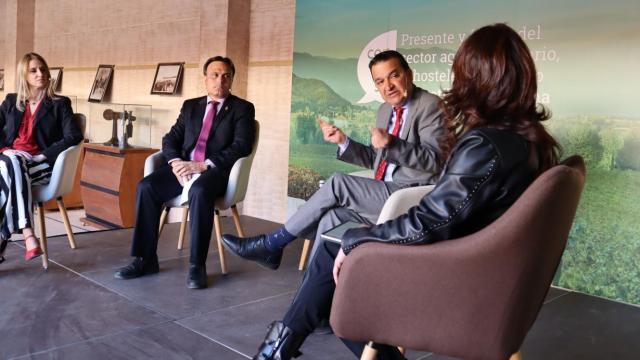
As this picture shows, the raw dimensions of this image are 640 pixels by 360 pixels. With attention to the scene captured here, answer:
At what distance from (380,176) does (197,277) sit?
4.18ft

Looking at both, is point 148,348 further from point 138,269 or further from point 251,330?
point 138,269

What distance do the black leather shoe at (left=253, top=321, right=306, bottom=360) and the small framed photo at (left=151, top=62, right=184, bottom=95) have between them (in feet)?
16.8

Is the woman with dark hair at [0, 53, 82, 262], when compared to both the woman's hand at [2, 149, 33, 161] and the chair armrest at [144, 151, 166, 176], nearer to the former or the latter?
the woman's hand at [2, 149, 33, 161]

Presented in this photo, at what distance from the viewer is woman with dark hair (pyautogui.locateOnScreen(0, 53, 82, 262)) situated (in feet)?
12.9

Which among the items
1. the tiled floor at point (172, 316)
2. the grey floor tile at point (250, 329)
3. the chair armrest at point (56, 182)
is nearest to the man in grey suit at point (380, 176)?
the grey floor tile at point (250, 329)

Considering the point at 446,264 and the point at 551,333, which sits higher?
the point at 446,264

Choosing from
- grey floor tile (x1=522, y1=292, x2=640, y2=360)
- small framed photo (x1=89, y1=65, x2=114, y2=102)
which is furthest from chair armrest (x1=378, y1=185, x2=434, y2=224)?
small framed photo (x1=89, y1=65, x2=114, y2=102)

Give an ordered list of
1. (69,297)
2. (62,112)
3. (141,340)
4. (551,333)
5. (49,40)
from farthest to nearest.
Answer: (49,40) → (62,112) → (69,297) → (551,333) → (141,340)

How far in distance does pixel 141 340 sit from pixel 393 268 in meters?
1.56

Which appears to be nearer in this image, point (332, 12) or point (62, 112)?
point (62, 112)

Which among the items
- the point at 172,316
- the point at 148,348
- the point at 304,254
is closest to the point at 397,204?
the point at 148,348

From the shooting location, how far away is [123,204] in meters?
6.22

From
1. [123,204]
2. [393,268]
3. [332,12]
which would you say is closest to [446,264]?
[393,268]

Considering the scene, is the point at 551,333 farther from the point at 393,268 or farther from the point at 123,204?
the point at 123,204
